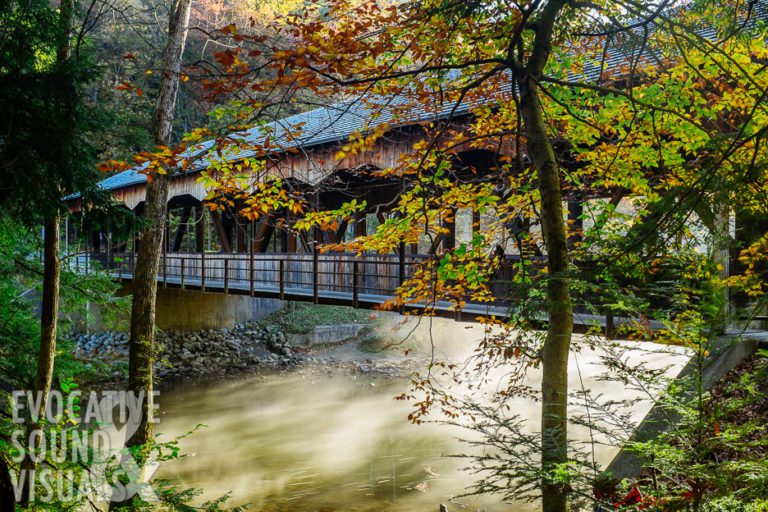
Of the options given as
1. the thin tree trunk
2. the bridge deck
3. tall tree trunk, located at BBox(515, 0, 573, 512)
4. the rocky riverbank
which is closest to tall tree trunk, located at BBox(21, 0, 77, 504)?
the thin tree trunk

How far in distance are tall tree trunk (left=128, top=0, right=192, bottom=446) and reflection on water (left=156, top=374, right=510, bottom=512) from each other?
4.34ft

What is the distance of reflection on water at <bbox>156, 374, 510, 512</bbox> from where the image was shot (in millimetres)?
7621

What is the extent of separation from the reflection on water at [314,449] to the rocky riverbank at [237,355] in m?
1.71

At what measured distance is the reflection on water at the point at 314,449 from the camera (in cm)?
762

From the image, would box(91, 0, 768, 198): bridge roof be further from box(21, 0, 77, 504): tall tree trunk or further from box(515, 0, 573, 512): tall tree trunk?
box(21, 0, 77, 504): tall tree trunk

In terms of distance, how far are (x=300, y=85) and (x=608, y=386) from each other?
37.3 feet

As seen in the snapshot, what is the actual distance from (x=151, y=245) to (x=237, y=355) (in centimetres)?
1151

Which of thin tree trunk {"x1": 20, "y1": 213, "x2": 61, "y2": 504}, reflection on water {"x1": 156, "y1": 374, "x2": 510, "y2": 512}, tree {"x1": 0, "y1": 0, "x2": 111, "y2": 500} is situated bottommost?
reflection on water {"x1": 156, "y1": 374, "x2": 510, "y2": 512}

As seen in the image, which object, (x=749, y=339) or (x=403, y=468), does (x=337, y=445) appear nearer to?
(x=403, y=468)

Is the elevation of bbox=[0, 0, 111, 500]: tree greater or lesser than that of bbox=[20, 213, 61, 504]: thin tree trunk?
greater

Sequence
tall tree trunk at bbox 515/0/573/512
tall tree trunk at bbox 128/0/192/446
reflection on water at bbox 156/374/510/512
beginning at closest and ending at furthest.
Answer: tall tree trunk at bbox 515/0/573/512 → tall tree trunk at bbox 128/0/192/446 → reflection on water at bbox 156/374/510/512

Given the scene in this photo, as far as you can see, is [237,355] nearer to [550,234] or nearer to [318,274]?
[318,274]

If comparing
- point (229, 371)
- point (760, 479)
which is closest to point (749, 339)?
point (760, 479)

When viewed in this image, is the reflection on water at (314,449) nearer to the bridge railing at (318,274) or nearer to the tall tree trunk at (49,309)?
the tall tree trunk at (49,309)
